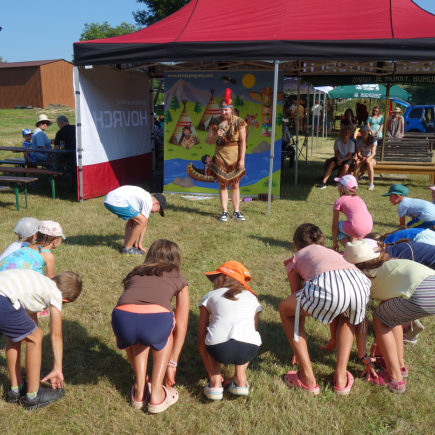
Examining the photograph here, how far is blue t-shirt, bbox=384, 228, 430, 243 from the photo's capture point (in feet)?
12.7

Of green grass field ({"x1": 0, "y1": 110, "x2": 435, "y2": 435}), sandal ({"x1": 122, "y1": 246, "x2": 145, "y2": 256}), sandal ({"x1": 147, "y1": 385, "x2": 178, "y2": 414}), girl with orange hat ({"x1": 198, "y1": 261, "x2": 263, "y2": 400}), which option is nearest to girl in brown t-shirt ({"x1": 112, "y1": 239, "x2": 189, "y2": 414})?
sandal ({"x1": 147, "y1": 385, "x2": 178, "y2": 414})

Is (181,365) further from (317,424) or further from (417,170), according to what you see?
(417,170)

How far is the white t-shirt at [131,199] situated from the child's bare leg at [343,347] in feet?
9.58

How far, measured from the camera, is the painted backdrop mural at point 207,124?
8.38 m

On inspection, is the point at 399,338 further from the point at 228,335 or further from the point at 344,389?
the point at 228,335

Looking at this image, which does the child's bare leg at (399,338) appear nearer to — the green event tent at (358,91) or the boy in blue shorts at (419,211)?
the boy in blue shorts at (419,211)

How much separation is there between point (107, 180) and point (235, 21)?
3775mm

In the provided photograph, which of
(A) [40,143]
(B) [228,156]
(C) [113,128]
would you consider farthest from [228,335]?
(A) [40,143]

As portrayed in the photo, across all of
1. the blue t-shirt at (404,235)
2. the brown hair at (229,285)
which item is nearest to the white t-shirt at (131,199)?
the brown hair at (229,285)

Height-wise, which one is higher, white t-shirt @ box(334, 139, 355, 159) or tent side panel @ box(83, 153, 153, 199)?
white t-shirt @ box(334, 139, 355, 159)

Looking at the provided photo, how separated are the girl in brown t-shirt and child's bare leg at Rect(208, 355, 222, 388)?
0.81 feet

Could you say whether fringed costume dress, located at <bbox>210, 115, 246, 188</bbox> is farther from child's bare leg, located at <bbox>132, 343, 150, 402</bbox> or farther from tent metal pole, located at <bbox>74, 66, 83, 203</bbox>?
child's bare leg, located at <bbox>132, 343, 150, 402</bbox>

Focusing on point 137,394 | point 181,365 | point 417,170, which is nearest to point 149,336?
point 137,394

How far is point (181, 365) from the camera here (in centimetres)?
322
